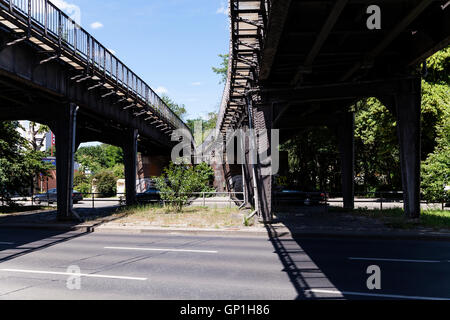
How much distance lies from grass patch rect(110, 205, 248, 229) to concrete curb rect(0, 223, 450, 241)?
0.80 m

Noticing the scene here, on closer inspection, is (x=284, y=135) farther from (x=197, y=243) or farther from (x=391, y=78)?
(x=197, y=243)

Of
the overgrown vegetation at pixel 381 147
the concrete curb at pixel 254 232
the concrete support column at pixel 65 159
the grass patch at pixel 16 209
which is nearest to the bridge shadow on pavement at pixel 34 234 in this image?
the concrete curb at pixel 254 232

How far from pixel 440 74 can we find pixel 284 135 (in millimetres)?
13864

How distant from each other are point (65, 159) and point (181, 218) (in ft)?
22.8

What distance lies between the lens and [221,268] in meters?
7.54

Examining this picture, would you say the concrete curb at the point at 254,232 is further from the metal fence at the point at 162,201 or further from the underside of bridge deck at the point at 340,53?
the metal fence at the point at 162,201

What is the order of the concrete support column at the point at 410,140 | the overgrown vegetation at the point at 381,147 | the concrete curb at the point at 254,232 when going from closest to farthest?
the concrete curb at the point at 254,232 < the concrete support column at the point at 410,140 < the overgrown vegetation at the point at 381,147

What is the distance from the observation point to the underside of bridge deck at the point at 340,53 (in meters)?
9.48

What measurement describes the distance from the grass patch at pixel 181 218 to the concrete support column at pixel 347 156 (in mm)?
7192

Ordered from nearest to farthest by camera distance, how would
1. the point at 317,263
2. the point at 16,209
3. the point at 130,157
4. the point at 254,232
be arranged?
the point at 317,263 < the point at 254,232 < the point at 16,209 < the point at 130,157

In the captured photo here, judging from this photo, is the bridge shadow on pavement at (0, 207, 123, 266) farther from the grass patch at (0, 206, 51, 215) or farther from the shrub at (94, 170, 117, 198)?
the shrub at (94, 170, 117, 198)

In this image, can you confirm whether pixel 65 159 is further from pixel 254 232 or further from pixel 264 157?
pixel 254 232

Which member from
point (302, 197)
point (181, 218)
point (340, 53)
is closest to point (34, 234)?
point (181, 218)

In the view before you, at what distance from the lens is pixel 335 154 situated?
36.8m
